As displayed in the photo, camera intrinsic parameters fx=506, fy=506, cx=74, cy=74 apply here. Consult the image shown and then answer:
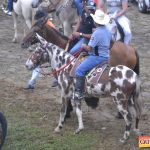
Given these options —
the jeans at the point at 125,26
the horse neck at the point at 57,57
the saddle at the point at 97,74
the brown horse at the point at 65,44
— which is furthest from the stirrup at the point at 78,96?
the jeans at the point at 125,26

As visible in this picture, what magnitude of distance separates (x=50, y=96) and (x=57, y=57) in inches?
84.8

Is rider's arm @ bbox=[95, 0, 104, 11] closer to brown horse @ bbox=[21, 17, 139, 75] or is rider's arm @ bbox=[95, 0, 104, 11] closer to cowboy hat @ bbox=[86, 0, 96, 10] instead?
cowboy hat @ bbox=[86, 0, 96, 10]

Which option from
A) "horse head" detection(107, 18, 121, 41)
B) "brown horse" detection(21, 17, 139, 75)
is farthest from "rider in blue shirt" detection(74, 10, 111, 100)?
"horse head" detection(107, 18, 121, 41)

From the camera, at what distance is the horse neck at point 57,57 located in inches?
367

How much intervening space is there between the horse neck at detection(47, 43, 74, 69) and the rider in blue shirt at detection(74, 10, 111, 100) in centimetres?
42

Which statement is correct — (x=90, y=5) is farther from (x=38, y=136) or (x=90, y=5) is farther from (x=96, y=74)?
(x=38, y=136)

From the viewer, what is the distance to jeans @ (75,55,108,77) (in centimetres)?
894

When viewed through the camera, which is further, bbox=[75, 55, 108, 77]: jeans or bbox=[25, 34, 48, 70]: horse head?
bbox=[25, 34, 48, 70]: horse head

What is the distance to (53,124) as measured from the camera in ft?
31.8

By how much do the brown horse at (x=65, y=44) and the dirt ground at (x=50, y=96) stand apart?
1.16m

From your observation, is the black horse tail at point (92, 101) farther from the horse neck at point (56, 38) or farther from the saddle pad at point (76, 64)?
the horse neck at point (56, 38)

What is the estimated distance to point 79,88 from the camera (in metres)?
8.96

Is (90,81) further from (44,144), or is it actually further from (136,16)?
(136,16)

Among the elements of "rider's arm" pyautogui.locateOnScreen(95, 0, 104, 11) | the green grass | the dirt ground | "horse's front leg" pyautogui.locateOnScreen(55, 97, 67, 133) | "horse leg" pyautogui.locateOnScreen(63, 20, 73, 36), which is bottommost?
the dirt ground
